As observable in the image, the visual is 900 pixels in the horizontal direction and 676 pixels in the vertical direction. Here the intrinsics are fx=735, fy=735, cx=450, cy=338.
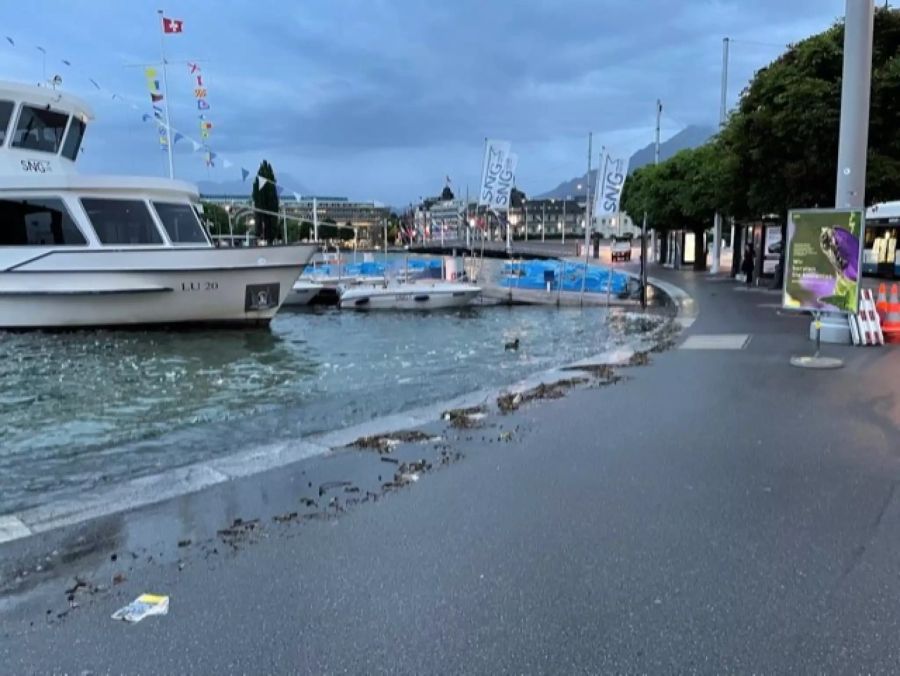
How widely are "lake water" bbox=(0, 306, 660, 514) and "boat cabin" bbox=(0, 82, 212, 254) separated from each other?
2.54 metres

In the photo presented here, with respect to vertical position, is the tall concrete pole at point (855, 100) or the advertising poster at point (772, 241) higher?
the tall concrete pole at point (855, 100)

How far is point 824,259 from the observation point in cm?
1119

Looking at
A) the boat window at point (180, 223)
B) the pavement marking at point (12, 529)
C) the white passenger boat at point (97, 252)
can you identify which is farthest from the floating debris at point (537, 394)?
the boat window at point (180, 223)

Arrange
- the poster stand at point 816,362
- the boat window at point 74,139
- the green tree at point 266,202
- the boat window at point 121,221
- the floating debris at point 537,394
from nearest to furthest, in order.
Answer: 1. the floating debris at point 537,394
2. the poster stand at point 816,362
3. the boat window at point 121,221
4. the boat window at point 74,139
5. the green tree at point 266,202

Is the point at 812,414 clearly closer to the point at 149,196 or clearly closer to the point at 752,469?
the point at 752,469

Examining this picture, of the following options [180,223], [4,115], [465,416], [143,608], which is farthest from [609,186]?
[143,608]

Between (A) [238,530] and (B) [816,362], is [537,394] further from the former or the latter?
(A) [238,530]

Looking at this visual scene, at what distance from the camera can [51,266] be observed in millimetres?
18438

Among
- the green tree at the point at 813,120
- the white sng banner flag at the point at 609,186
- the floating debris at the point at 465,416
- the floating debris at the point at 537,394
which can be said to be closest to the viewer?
the floating debris at the point at 465,416

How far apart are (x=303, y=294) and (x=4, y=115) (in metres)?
12.4

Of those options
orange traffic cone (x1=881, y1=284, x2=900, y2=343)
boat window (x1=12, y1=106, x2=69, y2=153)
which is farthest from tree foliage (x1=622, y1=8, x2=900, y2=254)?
boat window (x1=12, y1=106, x2=69, y2=153)

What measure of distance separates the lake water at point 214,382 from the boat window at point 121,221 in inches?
97.9

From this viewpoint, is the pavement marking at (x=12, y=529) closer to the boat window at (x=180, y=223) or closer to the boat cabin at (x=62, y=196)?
the boat cabin at (x=62, y=196)

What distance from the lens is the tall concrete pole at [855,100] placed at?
11031mm
